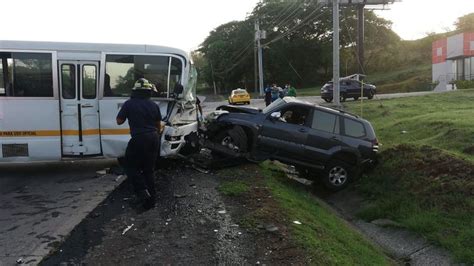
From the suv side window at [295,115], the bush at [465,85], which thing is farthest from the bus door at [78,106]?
the bush at [465,85]

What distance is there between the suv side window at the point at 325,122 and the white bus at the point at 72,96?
3044 millimetres

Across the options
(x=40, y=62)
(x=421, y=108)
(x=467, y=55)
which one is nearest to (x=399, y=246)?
(x=40, y=62)

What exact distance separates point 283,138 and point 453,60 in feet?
153

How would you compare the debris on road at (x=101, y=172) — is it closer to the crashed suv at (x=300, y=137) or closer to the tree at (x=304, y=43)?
the crashed suv at (x=300, y=137)

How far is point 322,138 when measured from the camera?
11.3 m

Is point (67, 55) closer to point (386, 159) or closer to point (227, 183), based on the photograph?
point (227, 183)

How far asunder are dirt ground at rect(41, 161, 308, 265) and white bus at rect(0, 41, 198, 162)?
2.20m

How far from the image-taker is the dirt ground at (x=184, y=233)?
5473 mm

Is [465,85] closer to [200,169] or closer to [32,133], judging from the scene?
[200,169]

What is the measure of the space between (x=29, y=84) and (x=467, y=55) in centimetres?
4749

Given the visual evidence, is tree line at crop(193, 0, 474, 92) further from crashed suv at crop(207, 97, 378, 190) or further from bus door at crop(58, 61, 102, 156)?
bus door at crop(58, 61, 102, 156)

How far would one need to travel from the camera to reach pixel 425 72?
64.1 m

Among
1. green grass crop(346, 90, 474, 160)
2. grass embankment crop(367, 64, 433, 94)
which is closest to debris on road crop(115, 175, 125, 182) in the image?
green grass crop(346, 90, 474, 160)

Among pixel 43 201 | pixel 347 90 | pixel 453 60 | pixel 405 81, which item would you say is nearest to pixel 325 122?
pixel 43 201
